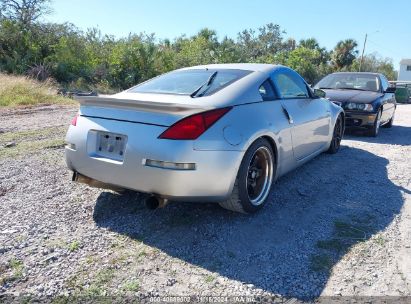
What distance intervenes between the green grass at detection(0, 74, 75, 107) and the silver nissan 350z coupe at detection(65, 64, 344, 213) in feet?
30.9

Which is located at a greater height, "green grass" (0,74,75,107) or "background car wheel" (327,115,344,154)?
"background car wheel" (327,115,344,154)

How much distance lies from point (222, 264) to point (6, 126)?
6.86 metres

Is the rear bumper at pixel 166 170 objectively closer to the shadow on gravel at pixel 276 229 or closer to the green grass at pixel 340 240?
the shadow on gravel at pixel 276 229

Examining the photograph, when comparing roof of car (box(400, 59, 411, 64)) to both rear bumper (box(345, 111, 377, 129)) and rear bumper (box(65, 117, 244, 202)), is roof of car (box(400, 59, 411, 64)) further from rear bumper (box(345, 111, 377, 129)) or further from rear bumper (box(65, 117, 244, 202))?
rear bumper (box(65, 117, 244, 202))

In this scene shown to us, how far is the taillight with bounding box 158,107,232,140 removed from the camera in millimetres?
2885

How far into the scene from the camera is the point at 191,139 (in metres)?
2.88

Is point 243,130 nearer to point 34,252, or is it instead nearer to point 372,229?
point 372,229

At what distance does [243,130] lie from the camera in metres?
3.18

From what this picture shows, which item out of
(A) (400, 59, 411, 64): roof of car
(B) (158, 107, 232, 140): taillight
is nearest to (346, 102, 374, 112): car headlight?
(B) (158, 107, 232, 140): taillight

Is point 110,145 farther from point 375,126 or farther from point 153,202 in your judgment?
point 375,126

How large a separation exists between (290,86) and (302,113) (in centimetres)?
37

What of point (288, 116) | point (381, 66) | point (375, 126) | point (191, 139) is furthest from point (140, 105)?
point (381, 66)

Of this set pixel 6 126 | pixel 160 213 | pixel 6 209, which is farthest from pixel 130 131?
pixel 6 126

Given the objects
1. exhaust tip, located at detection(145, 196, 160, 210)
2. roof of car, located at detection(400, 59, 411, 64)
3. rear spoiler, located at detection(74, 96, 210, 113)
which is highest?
roof of car, located at detection(400, 59, 411, 64)
